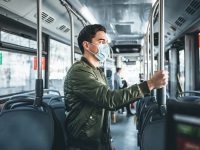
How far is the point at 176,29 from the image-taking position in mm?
5012

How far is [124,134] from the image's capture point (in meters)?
5.86

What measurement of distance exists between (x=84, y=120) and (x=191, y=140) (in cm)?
108

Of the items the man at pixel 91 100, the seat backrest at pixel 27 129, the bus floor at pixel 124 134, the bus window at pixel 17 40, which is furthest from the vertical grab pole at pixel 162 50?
the bus floor at pixel 124 134

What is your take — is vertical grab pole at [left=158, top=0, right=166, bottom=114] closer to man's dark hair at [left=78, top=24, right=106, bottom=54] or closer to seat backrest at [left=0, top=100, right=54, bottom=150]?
man's dark hair at [left=78, top=24, right=106, bottom=54]

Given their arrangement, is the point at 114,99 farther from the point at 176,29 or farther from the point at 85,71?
the point at 176,29

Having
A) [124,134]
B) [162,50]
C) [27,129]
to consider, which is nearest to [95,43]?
[162,50]

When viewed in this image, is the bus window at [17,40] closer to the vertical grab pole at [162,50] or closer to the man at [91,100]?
the man at [91,100]

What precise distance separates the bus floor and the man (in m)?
3.21

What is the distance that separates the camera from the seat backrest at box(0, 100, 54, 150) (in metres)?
1.84

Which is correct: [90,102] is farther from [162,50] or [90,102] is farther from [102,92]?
[162,50]

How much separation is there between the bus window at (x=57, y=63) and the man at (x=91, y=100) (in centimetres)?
314

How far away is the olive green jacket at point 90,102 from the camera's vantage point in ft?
4.95

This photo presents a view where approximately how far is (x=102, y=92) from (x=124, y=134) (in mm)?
4529

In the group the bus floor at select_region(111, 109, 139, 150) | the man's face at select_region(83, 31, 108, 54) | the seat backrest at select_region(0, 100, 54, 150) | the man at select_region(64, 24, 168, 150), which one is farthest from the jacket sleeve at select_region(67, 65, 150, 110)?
the bus floor at select_region(111, 109, 139, 150)
